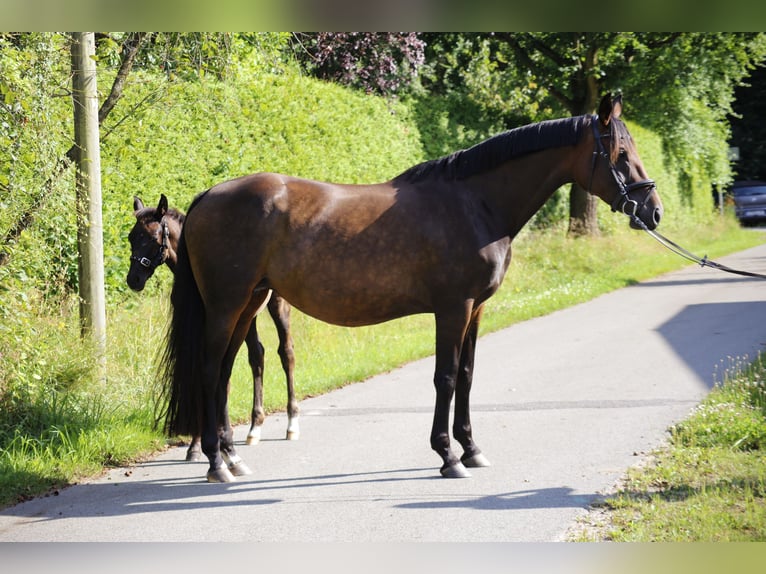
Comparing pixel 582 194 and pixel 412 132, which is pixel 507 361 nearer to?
pixel 412 132

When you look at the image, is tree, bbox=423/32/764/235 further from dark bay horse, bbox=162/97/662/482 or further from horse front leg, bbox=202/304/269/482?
horse front leg, bbox=202/304/269/482

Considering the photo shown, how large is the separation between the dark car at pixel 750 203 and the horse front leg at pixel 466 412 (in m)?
34.1

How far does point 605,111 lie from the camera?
643 cm

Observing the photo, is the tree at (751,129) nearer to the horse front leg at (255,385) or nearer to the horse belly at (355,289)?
the horse front leg at (255,385)

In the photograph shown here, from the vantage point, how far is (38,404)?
300 inches

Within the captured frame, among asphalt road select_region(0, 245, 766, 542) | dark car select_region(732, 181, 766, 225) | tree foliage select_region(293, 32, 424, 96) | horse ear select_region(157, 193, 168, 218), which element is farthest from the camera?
dark car select_region(732, 181, 766, 225)

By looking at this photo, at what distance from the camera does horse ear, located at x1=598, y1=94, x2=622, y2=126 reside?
20.9 ft

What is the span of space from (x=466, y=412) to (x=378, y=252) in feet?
4.36

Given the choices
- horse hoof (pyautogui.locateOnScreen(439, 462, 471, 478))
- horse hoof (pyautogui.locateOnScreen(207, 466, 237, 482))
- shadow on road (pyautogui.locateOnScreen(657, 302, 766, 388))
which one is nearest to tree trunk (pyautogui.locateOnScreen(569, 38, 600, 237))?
shadow on road (pyautogui.locateOnScreen(657, 302, 766, 388))

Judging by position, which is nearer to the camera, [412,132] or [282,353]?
[282,353]

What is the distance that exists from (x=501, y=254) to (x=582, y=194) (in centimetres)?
1642

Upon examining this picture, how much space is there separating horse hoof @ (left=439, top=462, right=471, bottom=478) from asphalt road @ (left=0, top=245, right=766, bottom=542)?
8cm

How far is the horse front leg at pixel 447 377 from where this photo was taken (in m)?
6.64

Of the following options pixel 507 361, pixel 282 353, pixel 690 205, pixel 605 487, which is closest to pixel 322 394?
pixel 282 353
